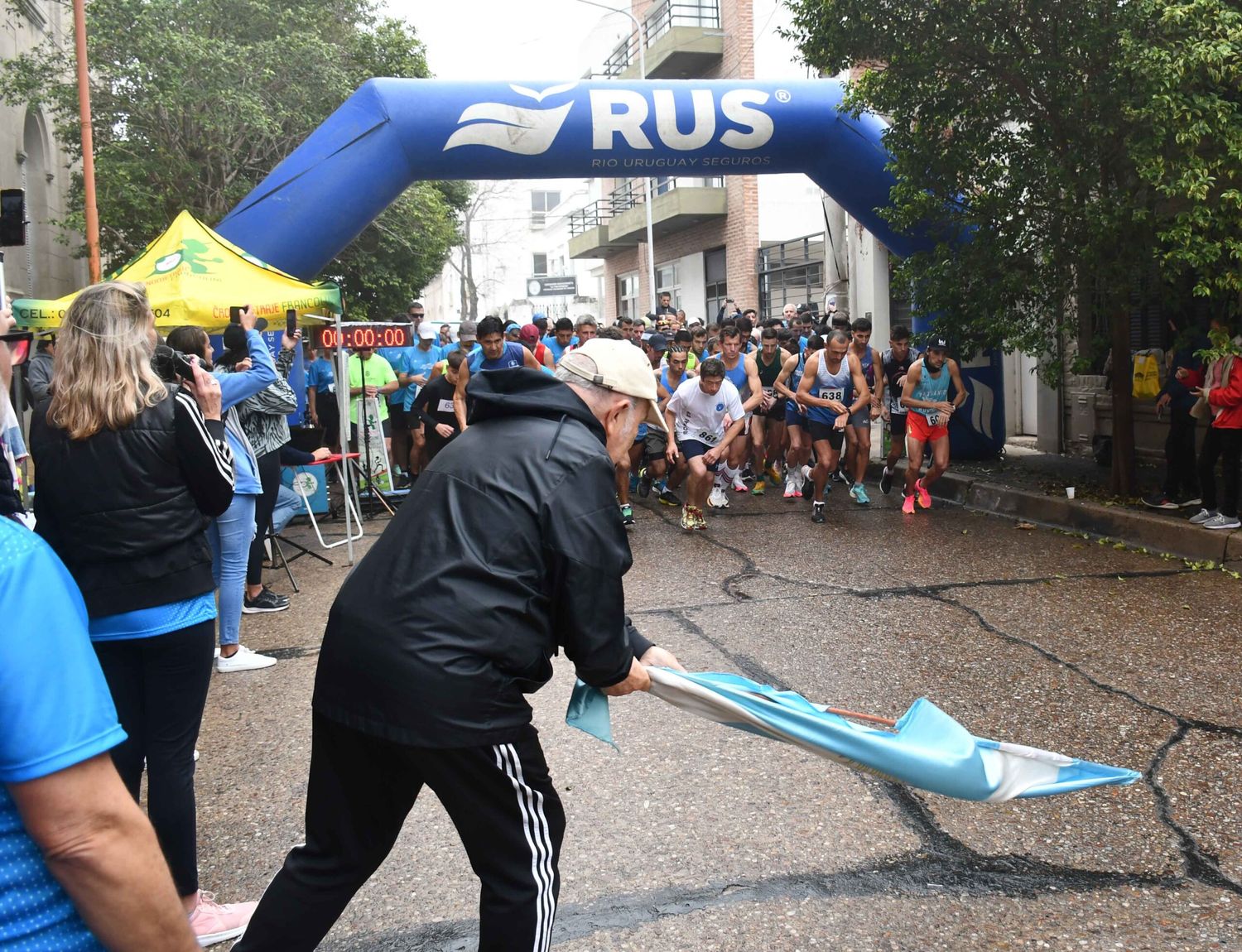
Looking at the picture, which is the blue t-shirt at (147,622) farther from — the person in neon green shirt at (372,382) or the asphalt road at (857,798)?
the person in neon green shirt at (372,382)

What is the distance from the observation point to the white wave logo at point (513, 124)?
436 inches

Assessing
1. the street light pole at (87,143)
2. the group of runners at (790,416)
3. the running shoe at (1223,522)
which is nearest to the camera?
the running shoe at (1223,522)

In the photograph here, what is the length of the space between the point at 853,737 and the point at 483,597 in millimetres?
1015

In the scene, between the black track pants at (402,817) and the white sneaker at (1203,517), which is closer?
the black track pants at (402,817)

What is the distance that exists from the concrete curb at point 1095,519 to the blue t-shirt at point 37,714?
8097mm

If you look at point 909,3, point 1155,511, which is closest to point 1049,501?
point 1155,511

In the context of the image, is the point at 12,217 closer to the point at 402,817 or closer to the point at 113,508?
the point at 113,508

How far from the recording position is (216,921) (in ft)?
10.4

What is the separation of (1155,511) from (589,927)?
24.3ft

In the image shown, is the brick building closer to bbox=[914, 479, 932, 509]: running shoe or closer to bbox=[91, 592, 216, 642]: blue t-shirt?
bbox=[914, 479, 932, 509]: running shoe

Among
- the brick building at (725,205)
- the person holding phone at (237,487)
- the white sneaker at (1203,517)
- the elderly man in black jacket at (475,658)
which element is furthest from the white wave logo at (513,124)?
the brick building at (725,205)

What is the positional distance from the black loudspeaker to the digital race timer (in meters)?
4.50

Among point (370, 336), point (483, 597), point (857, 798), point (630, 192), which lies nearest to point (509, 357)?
point (370, 336)

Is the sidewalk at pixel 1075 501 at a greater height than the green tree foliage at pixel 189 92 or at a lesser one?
lesser
